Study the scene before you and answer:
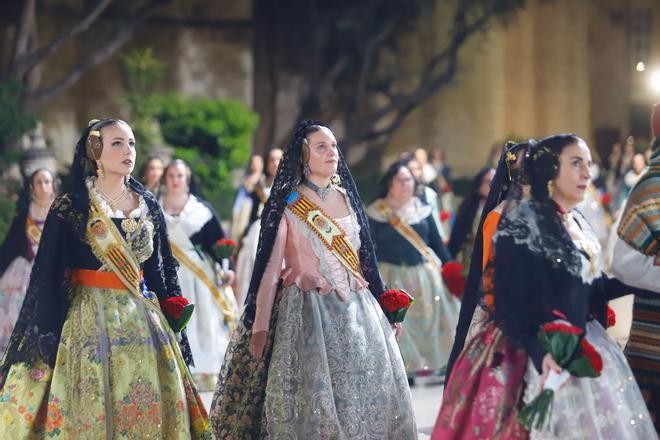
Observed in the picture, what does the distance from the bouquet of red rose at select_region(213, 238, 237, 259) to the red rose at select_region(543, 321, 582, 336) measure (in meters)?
4.38

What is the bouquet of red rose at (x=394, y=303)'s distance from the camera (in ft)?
22.4

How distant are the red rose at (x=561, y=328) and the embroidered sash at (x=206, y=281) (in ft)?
16.9

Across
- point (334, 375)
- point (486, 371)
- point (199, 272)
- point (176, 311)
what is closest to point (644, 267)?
point (486, 371)

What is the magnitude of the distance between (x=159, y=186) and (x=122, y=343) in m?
4.19

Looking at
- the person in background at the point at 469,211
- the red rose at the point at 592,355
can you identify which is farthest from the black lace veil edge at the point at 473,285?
the person in background at the point at 469,211

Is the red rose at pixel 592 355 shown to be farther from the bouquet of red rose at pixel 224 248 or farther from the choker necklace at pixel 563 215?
the bouquet of red rose at pixel 224 248

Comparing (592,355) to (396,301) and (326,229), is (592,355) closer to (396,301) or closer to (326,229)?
(396,301)

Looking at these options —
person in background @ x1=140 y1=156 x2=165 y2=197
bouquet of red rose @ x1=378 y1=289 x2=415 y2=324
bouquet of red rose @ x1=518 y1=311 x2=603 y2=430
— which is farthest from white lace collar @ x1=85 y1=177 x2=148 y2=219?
person in background @ x1=140 y1=156 x2=165 y2=197

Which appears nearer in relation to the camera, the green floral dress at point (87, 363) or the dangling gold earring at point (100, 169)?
the green floral dress at point (87, 363)

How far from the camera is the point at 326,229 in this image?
22.5ft

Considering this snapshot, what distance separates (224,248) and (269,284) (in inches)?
105

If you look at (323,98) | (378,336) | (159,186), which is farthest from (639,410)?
(323,98)

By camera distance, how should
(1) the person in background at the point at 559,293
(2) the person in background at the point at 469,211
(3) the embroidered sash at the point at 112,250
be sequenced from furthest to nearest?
(2) the person in background at the point at 469,211 < (3) the embroidered sash at the point at 112,250 < (1) the person in background at the point at 559,293

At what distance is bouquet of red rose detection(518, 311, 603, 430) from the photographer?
16.9 feet
